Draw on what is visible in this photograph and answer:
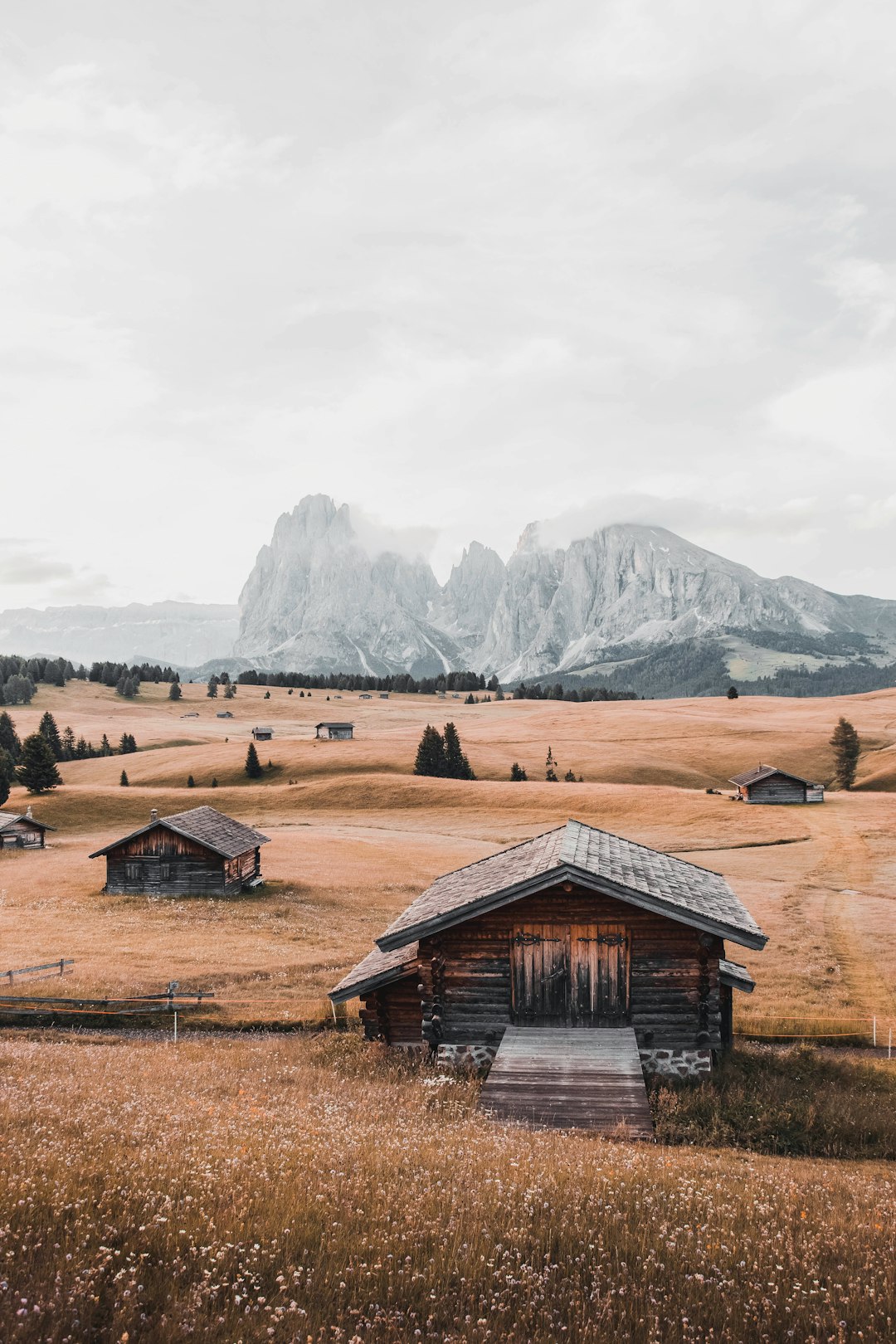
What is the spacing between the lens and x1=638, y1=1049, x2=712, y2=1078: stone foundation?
61.7 ft

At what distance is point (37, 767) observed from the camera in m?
94.9

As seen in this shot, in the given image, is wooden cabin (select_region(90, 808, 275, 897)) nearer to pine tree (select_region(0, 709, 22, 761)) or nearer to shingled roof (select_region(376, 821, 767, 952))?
shingled roof (select_region(376, 821, 767, 952))

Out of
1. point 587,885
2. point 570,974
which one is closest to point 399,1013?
point 570,974

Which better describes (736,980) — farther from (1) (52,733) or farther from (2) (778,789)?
(1) (52,733)

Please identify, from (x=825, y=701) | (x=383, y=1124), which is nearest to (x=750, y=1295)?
(x=383, y=1124)

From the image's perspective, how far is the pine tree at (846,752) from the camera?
108m

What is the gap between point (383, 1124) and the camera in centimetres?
1298

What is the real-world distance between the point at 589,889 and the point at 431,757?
93.6 metres

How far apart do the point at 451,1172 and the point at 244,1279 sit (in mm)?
3485

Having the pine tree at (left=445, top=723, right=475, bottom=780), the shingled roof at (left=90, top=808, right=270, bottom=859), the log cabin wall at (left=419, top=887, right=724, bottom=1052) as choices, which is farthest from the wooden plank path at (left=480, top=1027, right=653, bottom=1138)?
the pine tree at (left=445, top=723, right=475, bottom=780)

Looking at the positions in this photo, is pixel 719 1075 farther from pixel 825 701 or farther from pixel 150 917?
pixel 825 701

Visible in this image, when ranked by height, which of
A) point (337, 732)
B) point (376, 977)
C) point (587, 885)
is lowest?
point (337, 732)

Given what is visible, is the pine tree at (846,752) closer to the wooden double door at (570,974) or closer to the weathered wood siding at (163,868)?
the weathered wood siding at (163,868)

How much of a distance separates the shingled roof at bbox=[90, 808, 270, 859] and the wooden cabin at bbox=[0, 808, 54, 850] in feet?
69.3
